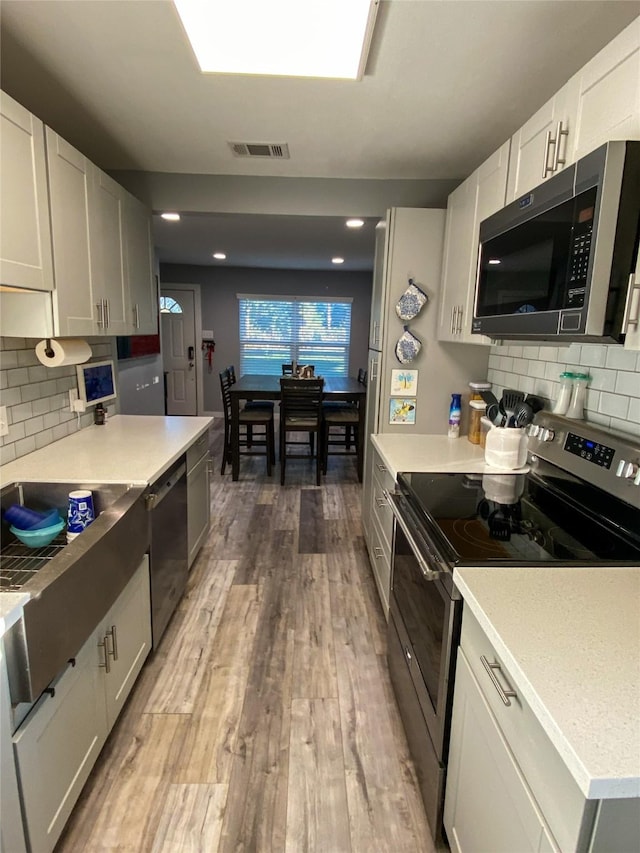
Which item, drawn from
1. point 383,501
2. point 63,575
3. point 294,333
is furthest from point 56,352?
point 294,333

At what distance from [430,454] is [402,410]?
19.4 inches

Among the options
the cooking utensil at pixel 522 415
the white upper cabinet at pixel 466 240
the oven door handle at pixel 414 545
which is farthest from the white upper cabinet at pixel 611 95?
the oven door handle at pixel 414 545

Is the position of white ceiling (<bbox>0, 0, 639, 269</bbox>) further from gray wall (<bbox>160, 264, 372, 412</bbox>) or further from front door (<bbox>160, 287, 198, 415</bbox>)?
front door (<bbox>160, 287, 198, 415</bbox>)

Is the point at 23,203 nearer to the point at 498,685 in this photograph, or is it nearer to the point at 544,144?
the point at 544,144

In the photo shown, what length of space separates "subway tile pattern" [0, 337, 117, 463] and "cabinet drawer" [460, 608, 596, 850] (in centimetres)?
191

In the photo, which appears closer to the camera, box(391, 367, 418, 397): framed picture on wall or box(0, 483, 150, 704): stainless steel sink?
box(0, 483, 150, 704): stainless steel sink

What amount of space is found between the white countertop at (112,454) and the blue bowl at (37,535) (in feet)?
0.69

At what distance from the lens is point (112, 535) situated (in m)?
1.48

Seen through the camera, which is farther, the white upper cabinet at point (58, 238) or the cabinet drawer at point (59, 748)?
the white upper cabinet at point (58, 238)

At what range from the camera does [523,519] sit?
4.85 feet

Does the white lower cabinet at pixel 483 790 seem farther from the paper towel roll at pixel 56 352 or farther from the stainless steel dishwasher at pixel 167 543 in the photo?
the paper towel roll at pixel 56 352

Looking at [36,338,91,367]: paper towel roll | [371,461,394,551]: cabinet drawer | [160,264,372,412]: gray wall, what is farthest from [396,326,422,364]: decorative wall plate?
[160,264,372,412]: gray wall

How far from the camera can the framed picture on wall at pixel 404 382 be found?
2.59m

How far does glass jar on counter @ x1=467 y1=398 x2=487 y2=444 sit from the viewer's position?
236cm
